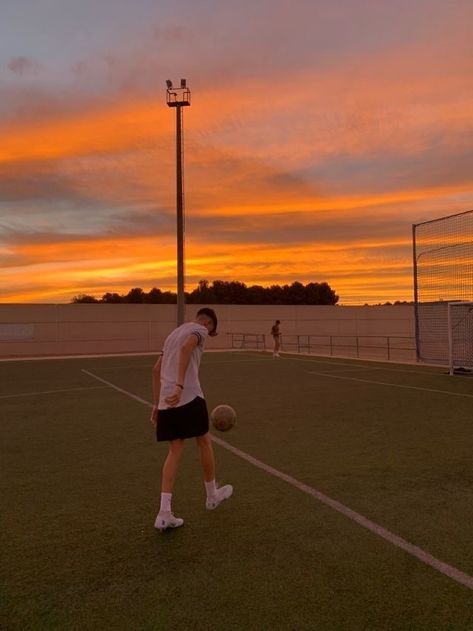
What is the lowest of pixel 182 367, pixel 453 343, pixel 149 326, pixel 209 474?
pixel 209 474

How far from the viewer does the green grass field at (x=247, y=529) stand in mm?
3391

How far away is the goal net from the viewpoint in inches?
760

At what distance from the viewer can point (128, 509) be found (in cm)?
523

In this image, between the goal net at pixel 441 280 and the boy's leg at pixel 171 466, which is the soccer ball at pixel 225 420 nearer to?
the boy's leg at pixel 171 466

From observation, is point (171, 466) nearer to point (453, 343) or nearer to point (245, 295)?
point (453, 343)

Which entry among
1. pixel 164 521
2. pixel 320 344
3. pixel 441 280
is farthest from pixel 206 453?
pixel 320 344

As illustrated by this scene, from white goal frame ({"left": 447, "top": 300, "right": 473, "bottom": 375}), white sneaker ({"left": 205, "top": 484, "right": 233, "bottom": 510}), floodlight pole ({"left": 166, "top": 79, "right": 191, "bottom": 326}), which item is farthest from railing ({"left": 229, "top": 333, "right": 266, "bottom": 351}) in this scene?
white sneaker ({"left": 205, "top": 484, "right": 233, "bottom": 510})

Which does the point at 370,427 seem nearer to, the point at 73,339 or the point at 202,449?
the point at 202,449

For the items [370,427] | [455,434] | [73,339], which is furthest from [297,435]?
[73,339]

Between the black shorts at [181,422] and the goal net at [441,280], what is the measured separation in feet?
51.1

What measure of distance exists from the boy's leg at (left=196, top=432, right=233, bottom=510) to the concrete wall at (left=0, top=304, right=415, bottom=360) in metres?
26.5

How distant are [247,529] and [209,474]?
0.61 meters

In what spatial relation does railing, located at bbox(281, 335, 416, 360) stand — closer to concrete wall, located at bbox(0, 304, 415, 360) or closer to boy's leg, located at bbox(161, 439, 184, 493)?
concrete wall, located at bbox(0, 304, 415, 360)

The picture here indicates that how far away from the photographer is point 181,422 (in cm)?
468
